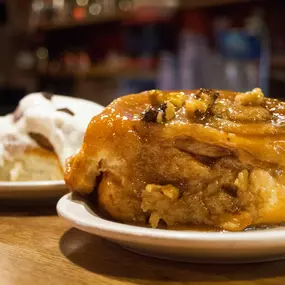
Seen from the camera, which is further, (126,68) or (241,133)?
(126,68)

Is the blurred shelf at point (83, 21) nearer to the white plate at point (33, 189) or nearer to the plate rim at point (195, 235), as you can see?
the white plate at point (33, 189)

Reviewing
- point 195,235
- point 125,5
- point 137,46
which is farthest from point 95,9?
point 195,235

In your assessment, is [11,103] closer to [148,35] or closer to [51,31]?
[148,35]

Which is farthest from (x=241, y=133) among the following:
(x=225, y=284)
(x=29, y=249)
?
(x=29, y=249)

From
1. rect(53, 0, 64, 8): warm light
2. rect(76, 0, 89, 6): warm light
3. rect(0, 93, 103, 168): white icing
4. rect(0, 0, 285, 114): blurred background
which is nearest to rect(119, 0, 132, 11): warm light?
rect(0, 0, 285, 114): blurred background

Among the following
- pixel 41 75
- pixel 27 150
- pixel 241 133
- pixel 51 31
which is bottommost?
pixel 41 75

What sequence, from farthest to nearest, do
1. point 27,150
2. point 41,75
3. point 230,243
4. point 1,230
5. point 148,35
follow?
point 41,75 → point 148,35 → point 27,150 → point 1,230 → point 230,243

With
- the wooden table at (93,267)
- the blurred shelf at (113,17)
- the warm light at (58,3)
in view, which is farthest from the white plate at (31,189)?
the warm light at (58,3)
